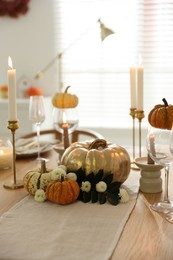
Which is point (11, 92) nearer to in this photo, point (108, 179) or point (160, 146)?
point (108, 179)

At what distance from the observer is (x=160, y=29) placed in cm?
363

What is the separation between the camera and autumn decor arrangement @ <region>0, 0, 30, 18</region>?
150 inches

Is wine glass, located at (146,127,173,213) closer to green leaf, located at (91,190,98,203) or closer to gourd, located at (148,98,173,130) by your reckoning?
gourd, located at (148,98,173,130)

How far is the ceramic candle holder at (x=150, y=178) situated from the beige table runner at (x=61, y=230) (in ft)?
0.25

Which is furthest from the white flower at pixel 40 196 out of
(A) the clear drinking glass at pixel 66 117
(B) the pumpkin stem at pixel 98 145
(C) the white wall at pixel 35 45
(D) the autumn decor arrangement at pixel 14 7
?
(D) the autumn decor arrangement at pixel 14 7

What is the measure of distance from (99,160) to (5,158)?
0.54 m

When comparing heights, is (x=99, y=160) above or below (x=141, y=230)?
above

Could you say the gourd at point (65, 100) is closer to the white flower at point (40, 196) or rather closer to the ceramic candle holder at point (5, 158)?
the ceramic candle holder at point (5, 158)

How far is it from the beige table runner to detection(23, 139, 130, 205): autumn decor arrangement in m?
0.03

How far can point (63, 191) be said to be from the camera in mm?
1326

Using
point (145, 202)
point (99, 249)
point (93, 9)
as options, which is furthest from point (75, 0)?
point (99, 249)

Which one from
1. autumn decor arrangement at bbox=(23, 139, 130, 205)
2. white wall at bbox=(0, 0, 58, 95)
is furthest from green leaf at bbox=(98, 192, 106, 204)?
white wall at bbox=(0, 0, 58, 95)

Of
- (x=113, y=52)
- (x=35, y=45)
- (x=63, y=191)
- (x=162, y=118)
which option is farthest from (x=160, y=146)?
(x=35, y=45)

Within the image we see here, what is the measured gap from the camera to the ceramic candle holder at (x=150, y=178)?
1446 mm
